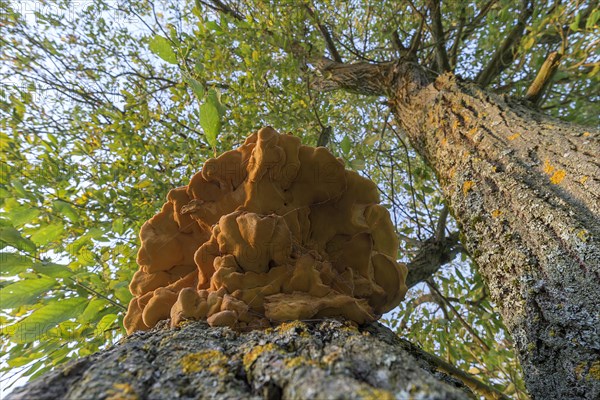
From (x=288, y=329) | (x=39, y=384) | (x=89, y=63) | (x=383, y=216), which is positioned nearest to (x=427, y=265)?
(x=383, y=216)

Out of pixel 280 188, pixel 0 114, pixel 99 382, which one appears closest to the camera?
pixel 99 382

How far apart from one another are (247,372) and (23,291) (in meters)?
1.31

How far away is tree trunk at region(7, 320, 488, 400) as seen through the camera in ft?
2.16

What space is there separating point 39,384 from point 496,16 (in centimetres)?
479

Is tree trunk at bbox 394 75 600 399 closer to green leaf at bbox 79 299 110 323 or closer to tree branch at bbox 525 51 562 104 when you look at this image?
tree branch at bbox 525 51 562 104

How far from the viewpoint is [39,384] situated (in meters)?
0.71

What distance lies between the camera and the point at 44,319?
152 cm

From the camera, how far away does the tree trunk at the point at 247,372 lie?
2.16 ft

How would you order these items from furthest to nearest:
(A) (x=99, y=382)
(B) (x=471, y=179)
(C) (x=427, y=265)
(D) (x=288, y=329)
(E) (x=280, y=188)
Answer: (C) (x=427, y=265) → (B) (x=471, y=179) → (E) (x=280, y=188) → (D) (x=288, y=329) → (A) (x=99, y=382)

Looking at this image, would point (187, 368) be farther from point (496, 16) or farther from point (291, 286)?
point (496, 16)

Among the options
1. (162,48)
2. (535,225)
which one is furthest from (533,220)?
(162,48)

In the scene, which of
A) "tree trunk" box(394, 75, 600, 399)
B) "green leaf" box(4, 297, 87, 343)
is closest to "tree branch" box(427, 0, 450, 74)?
"tree trunk" box(394, 75, 600, 399)

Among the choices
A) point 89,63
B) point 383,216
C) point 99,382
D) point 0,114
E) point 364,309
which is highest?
point 89,63

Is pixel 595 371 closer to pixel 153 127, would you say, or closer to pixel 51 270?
pixel 51 270
